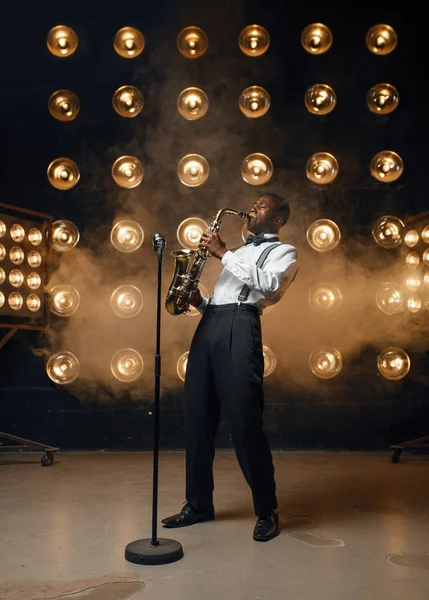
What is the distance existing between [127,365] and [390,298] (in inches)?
96.6

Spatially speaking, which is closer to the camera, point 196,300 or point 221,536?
point 221,536

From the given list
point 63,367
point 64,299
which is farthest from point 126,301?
point 63,367

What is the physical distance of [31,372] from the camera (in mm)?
6004

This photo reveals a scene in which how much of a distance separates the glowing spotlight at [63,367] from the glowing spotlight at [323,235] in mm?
2400

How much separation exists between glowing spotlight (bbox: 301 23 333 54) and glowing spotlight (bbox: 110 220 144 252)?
2.31 metres

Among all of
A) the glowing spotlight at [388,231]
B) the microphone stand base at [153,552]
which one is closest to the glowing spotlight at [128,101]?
the glowing spotlight at [388,231]

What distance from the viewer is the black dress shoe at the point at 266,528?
3221 millimetres

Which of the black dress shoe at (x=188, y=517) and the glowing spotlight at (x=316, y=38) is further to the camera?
the glowing spotlight at (x=316, y=38)

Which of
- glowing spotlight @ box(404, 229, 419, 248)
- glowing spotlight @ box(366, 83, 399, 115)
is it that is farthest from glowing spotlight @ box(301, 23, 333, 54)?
glowing spotlight @ box(404, 229, 419, 248)

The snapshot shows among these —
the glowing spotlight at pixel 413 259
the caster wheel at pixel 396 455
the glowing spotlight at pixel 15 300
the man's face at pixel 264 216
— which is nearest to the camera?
the man's face at pixel 264 216

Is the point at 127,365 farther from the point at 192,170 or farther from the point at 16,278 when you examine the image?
the point at 192,170

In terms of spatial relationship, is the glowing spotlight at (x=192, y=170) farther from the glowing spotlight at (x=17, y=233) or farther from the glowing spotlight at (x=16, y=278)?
the glowing spotlight at (x=16, y=278)

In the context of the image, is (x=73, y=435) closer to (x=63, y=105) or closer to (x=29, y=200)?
(x=29, y=200)

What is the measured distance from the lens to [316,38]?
620cm
